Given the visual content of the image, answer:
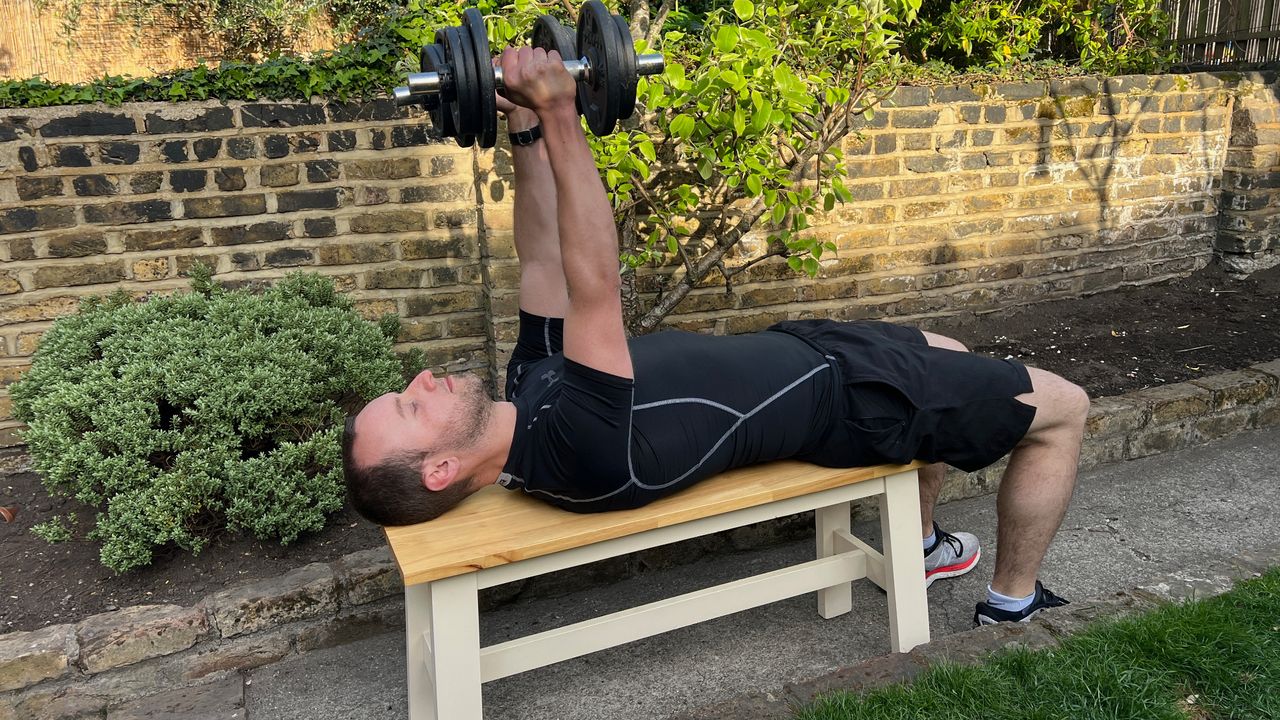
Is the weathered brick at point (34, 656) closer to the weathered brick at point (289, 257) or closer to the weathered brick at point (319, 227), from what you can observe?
the weathered brick at point (289, 257)

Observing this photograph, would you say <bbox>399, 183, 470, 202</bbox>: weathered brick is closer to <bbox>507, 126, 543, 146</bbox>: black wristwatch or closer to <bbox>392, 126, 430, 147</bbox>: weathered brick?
<bbox>392, 126, 430, 147</bbox>: weathered brick

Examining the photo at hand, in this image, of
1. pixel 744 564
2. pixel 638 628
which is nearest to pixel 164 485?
pixel 638 628

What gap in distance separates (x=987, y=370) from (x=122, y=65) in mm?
7959

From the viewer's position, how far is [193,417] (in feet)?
9.84

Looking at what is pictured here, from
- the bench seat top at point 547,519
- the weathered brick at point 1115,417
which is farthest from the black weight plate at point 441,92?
the weathered brick at point 1115,417

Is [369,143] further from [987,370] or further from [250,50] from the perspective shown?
[250,50]

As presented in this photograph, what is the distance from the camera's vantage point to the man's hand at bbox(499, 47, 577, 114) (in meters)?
2.06

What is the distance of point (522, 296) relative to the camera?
282 centimetres

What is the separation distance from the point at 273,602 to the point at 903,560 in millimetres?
1892

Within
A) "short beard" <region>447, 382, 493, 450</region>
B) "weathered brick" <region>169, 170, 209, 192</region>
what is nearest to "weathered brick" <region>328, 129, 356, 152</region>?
"weathered brick" <region>169, 170, 209, 192</region>

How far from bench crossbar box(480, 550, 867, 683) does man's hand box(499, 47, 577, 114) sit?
1323 mm

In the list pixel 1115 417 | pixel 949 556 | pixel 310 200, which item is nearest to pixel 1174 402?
pixel 1115 417

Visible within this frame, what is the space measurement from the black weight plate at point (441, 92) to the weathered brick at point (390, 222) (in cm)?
156

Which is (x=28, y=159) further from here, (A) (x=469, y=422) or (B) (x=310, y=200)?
(A) (x=469, y=422)
